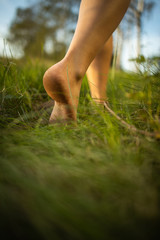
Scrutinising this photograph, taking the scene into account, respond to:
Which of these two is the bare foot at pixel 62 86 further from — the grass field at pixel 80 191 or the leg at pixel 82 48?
the grass field at pixel 80 191

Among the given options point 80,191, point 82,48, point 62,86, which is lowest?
point 80,191

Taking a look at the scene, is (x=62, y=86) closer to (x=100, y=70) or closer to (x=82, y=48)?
(x=82, y=48)

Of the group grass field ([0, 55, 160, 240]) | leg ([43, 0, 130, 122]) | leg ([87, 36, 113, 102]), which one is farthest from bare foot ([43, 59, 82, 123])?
leg ([87, 36, 113, 102])

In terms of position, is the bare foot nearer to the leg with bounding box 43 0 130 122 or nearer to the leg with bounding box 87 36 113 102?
the leg with bounding box 43 0 130 122

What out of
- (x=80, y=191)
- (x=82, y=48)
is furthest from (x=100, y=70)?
(x=80, y=191)

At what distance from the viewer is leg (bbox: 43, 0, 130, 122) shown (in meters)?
0.54

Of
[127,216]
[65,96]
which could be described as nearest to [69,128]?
[65,96]

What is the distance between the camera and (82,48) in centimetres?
56

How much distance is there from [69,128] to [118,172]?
287 mm

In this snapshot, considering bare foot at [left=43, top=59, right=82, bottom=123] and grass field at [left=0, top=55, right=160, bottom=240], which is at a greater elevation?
bare foot at [left=43, top=59, right=82, bottom=123]

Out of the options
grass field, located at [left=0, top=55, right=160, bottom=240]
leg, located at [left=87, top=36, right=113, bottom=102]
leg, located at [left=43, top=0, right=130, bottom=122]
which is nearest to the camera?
grass field, located at [left=0, top=55, right=160, bottom=240]

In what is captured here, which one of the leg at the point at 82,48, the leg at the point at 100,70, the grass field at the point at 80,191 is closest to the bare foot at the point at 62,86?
the leg at the point at 82,48

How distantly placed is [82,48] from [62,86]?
6.3 inches

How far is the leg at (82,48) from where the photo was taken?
0.54m
